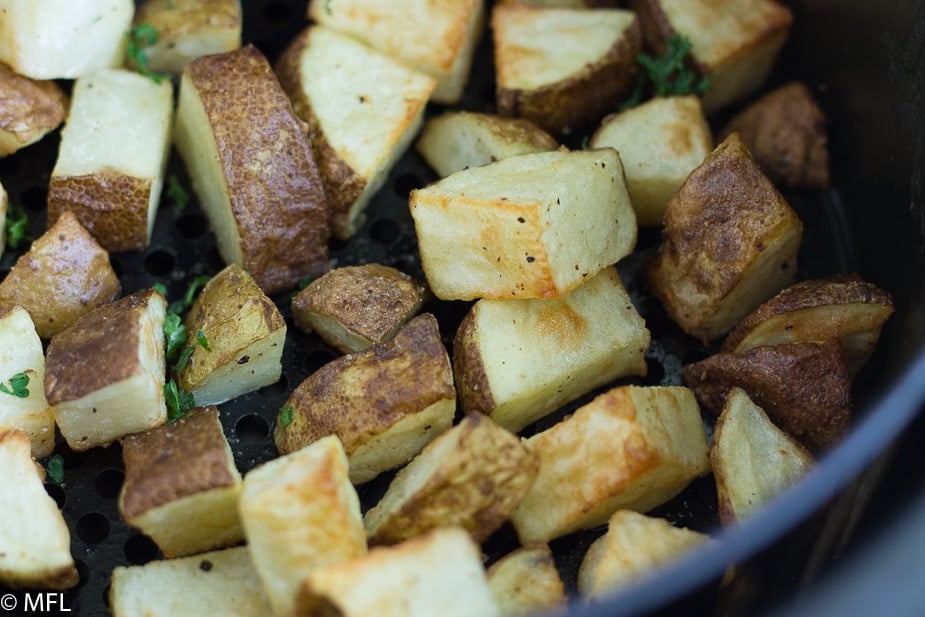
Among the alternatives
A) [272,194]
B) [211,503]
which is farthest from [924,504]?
[272,194]

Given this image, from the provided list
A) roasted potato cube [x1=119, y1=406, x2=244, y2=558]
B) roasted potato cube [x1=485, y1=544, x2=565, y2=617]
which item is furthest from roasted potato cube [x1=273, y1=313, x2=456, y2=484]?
roasted potato cube [x1=485, y1=544, x2=565, y2=617]

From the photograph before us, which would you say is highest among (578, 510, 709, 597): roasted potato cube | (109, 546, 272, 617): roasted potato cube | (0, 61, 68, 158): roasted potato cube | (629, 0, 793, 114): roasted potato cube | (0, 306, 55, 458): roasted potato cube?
(629, 0, 793, 114): roasted potato cube

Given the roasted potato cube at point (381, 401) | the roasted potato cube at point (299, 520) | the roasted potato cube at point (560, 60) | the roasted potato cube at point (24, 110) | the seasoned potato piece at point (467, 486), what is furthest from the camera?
the roasted potato cube at point (560, 60)

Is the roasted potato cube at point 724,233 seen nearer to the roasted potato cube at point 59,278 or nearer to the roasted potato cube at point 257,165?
the roasted potato cube at point 257,165

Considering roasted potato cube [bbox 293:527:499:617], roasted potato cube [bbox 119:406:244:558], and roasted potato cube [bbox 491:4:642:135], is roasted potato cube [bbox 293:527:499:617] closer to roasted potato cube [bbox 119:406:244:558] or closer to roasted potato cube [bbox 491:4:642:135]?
roasted potato cube [bbox 119:406:244:558]

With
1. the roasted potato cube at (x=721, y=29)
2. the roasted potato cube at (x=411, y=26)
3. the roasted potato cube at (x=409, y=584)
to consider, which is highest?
the roasted potato cube at (x=721, y=29)

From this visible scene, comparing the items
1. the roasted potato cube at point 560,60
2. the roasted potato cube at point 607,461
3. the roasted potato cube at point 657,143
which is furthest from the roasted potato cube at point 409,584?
the roasted potato cube at point 560,60

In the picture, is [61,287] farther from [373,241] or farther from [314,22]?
[314,22]

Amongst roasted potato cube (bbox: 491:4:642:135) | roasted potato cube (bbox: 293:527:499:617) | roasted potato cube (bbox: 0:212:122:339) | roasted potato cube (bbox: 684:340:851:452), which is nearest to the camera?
roasted potato cube (bbox: 293:527:499:617)
